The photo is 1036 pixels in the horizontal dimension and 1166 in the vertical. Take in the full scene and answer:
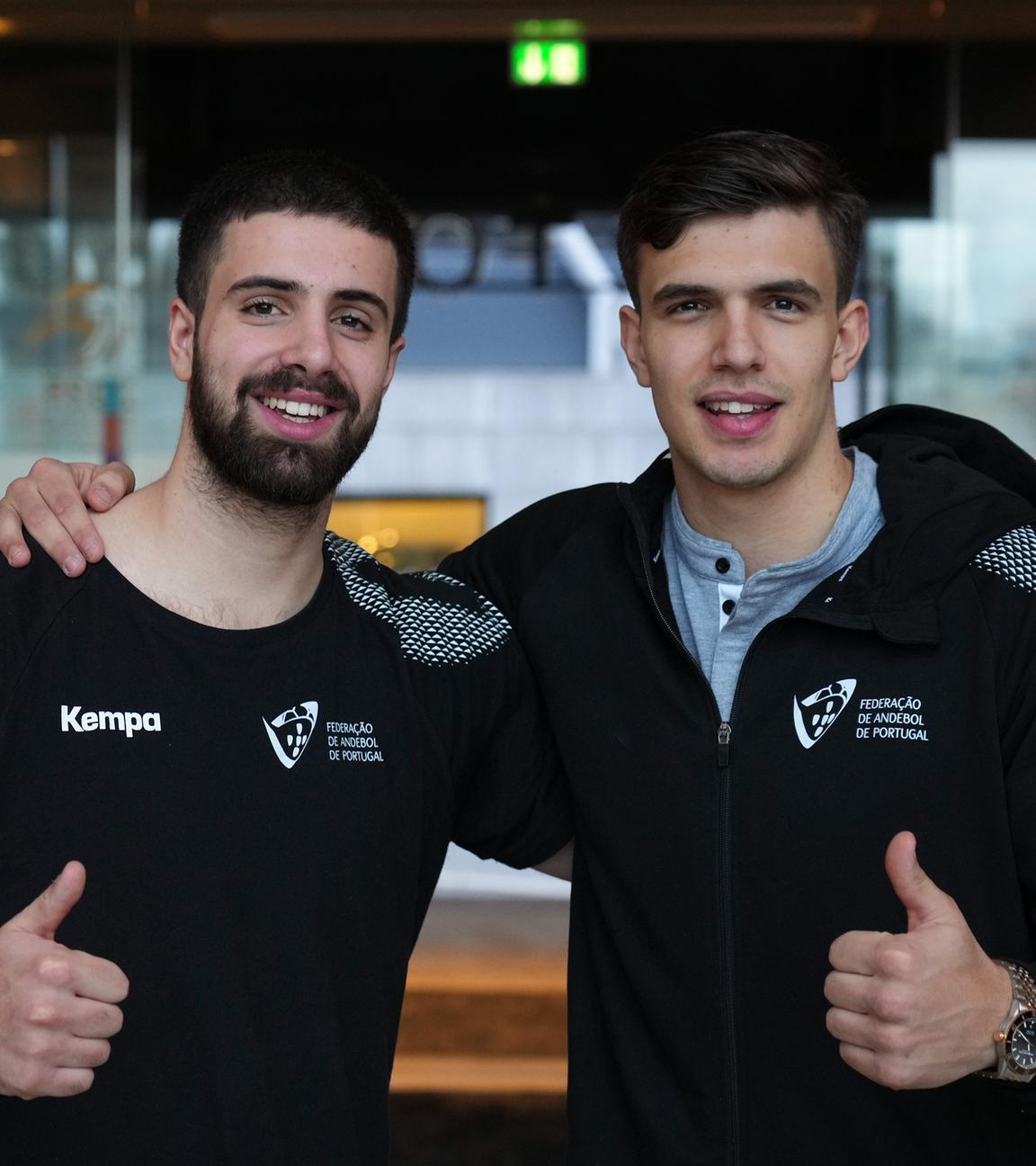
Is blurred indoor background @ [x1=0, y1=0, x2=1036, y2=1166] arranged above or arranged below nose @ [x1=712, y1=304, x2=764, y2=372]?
above

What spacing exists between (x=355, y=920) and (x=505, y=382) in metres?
7.39

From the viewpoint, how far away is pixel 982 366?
4609mm

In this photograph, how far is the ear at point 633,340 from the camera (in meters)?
1.93

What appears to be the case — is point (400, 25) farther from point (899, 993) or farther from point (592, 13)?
point (899, 993)

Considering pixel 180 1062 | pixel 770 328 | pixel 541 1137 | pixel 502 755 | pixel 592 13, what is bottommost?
pixel 541 1137

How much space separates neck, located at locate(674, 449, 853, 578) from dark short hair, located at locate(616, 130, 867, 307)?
0.23 metres

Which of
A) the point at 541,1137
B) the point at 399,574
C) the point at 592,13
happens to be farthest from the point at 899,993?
the point at 592,13

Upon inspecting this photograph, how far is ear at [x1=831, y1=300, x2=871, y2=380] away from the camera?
1.88 m

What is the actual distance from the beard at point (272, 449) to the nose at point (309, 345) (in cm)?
1

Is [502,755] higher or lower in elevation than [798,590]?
lower

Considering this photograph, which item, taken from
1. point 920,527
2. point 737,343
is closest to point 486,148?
point 737,343

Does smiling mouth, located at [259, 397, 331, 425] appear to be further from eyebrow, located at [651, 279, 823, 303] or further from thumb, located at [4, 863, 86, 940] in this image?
thumb, located at [4, 863, 86, 940]

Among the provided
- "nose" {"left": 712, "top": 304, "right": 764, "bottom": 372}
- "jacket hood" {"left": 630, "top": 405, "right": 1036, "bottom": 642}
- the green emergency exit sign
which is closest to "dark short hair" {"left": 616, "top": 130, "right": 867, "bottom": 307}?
"nose" {"left": 712, "top": 304, "right": 764, "bottom": 372}

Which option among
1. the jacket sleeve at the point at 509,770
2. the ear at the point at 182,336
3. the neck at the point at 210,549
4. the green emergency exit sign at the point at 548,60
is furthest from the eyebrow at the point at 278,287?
the green emergency exit sign at the point at 548,60
